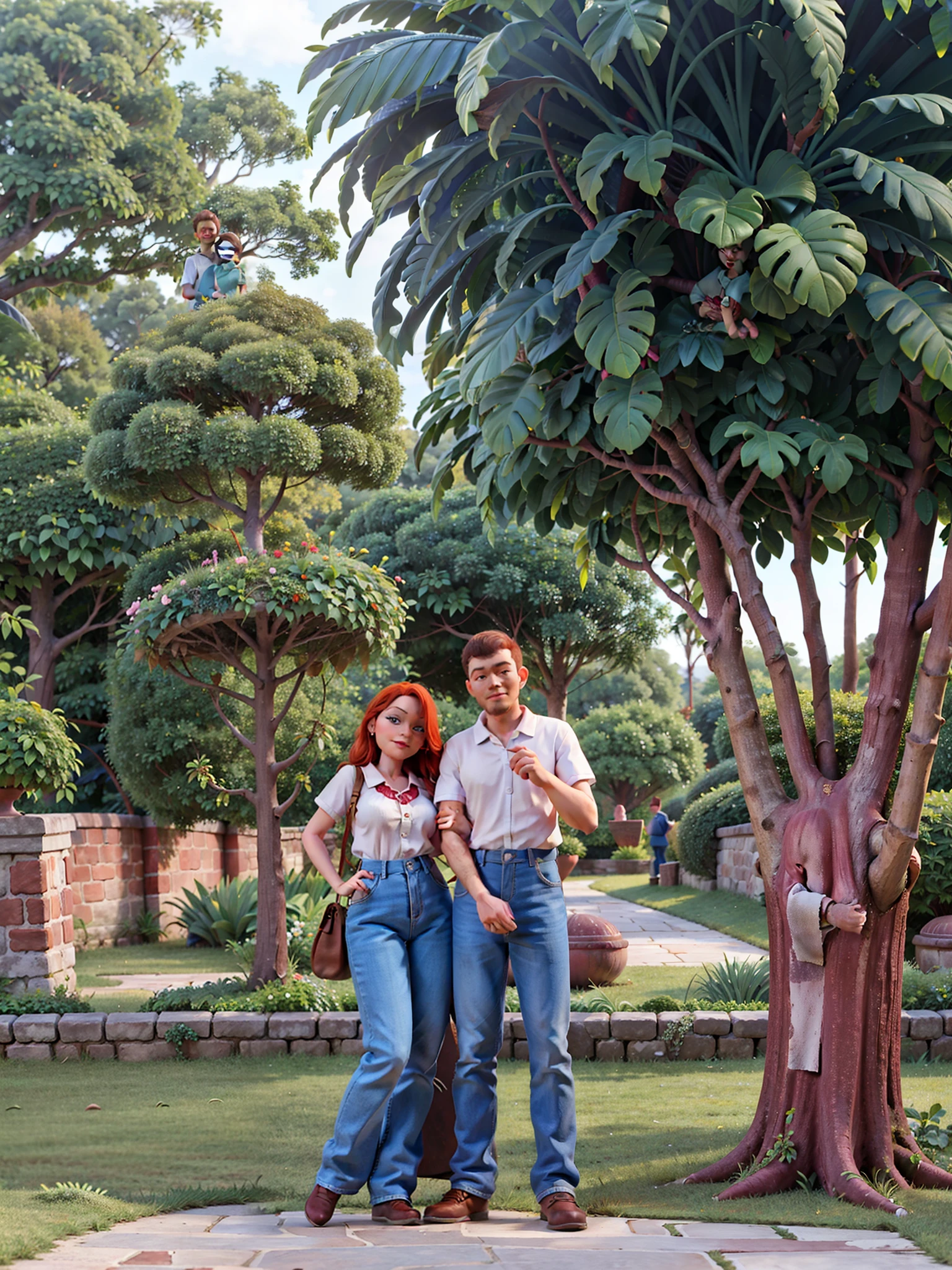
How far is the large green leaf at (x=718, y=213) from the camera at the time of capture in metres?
3.52

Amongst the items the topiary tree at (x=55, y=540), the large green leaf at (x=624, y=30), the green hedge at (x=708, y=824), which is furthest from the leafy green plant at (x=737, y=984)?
the topiary tree at (x=55, y=540)

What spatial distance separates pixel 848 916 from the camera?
3990 millimetres

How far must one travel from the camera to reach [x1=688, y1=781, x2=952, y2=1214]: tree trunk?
4031 millimetres

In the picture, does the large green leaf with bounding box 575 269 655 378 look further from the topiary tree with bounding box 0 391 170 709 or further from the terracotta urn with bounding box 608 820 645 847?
the terracotta urn with bounding box 608 820 645 847

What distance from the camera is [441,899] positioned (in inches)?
148

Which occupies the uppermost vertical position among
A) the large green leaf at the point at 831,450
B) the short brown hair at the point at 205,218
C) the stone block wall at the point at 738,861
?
the short brown hair at the point at 205,218

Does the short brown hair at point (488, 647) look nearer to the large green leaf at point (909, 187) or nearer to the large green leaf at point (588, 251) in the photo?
the large green leaf at point (588, 251)

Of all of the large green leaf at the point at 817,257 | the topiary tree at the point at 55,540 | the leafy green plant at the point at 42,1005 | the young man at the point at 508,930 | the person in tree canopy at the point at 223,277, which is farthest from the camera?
the topiary tree at the point at 55,540

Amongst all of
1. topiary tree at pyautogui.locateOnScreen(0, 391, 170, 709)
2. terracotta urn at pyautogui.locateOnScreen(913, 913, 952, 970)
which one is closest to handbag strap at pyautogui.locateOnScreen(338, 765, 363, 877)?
terracotta urn at pyautogui.locateOnScreen(913, 913, 952, 970)

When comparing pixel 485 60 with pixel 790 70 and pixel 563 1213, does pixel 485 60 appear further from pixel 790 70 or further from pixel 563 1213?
pixel 563 1213

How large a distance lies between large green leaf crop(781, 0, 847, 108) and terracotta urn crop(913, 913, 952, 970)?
610 centimetres

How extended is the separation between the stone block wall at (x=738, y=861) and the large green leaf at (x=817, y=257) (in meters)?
10.9

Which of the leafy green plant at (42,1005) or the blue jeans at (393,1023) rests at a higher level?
the blue jeans at (393,1023)

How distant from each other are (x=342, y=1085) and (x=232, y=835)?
30.7 ft
